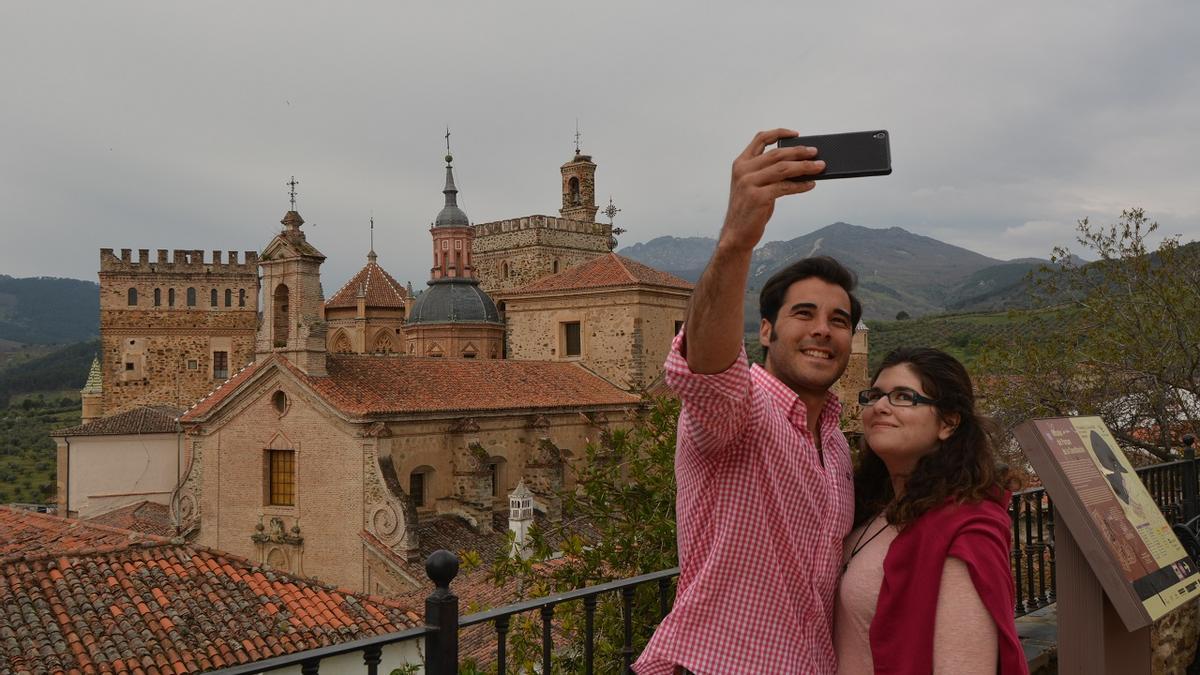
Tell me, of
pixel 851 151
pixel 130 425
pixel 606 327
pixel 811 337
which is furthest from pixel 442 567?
pixel 130 425

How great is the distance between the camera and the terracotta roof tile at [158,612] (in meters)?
9.71

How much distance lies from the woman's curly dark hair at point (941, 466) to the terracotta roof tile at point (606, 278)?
24963mm

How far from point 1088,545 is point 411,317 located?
94.5ft

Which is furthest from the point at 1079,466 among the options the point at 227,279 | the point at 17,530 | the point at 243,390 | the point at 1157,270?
the point at 227,279

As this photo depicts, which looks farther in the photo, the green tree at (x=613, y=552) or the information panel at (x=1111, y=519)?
the green tree at (x=613, y=552)

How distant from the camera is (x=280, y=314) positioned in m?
21.6

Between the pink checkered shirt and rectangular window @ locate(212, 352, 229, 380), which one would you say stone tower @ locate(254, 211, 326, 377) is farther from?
rectangular window @ locate(212, 352, 229, 380)

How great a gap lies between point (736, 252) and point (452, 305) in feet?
94.3

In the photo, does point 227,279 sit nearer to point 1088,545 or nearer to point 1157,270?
point 1157,270

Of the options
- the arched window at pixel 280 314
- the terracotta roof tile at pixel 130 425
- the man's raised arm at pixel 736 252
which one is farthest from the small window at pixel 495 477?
the man's raised arm at pixel 736 252

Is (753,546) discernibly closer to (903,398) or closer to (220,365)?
(903,398)

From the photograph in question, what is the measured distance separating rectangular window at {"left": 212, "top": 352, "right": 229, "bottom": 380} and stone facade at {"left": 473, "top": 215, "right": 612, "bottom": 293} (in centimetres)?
1536

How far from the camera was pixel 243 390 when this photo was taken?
21203 mm

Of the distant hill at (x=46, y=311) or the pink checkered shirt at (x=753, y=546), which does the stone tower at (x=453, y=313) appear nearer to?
the pink checkered shirt at (x=753, y=546)
